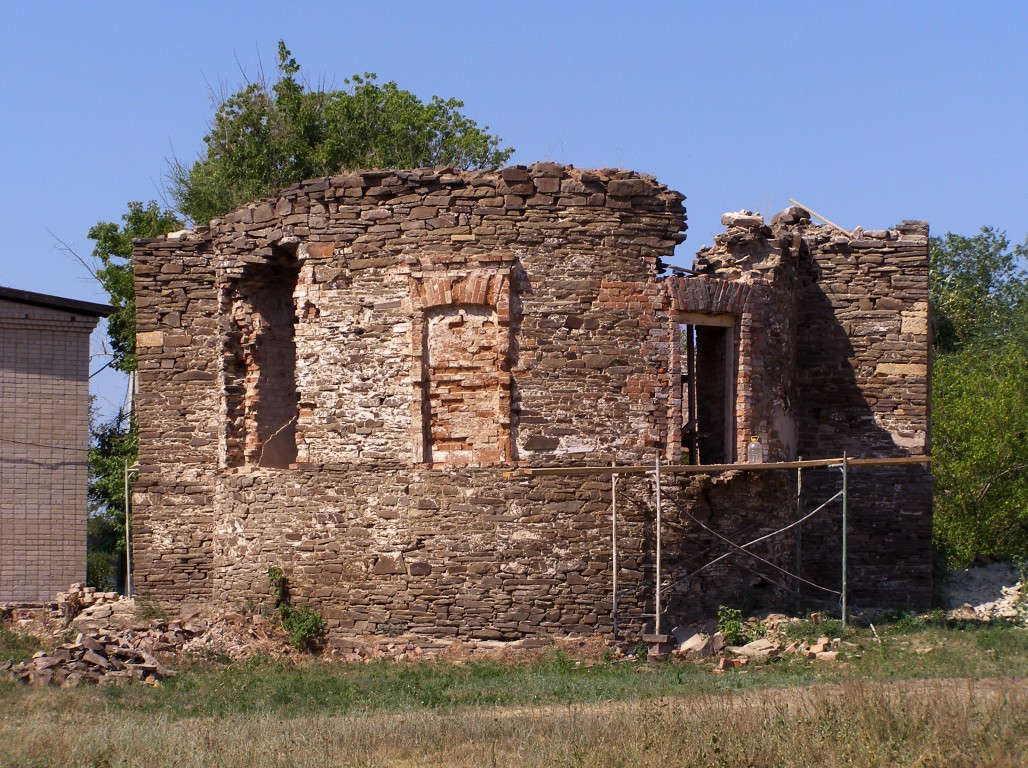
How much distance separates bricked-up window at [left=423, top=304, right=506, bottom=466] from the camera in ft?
46.9

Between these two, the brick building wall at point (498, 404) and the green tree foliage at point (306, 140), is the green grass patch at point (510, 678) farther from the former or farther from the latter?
the green tree foliage at point (306, 140)

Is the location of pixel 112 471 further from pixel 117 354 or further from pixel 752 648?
pixel 752 648

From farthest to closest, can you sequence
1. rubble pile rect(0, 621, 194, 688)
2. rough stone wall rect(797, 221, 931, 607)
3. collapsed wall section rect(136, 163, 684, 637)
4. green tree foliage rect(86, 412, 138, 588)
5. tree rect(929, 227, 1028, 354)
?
tree rect(929, 227, 1028, 354)
green tree foliage rect(86, 412, 138, 588)
rough stone wall rect(797, 221, 931, 607)
collapsed wall section rect(136, 163, 684, 637)
rubble pile rect(0, 621, 194, 688)

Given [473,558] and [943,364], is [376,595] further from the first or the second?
[943,364]

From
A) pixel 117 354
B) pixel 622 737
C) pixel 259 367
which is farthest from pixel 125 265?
pixel 622 737

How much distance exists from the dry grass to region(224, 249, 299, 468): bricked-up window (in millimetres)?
6038

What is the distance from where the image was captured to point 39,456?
60.2 feet

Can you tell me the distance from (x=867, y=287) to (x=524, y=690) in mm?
8531

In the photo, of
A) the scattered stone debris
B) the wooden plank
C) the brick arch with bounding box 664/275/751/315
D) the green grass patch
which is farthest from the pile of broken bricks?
the brick arch with bounding box 664/275/751/315

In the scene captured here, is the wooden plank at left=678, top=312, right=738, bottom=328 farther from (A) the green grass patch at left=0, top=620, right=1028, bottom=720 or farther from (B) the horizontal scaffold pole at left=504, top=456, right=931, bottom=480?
(A) the green grass patch at left=0, top=620, right=1028, bottom=720

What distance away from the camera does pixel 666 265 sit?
1470 cm

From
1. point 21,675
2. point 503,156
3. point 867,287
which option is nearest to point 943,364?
point 503,156

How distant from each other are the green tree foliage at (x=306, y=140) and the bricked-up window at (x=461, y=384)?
1105 cm

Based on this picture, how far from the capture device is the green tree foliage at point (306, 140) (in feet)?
85.5
